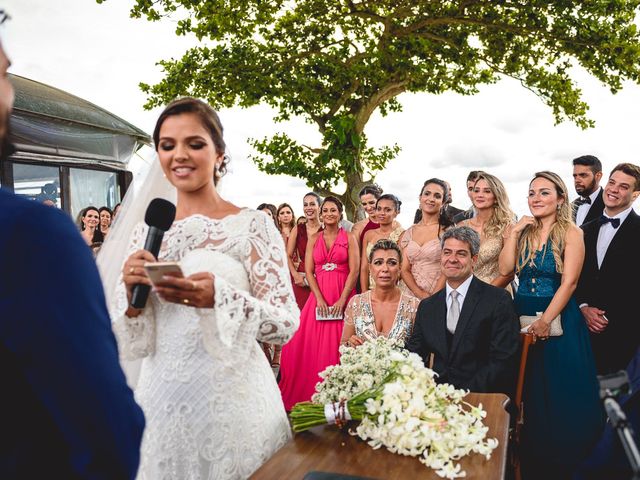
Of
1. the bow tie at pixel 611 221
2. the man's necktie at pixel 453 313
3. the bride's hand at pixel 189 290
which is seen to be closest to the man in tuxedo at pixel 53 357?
the bride's hand at pixel 189 290

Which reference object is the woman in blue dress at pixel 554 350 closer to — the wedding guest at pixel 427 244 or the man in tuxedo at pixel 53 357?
the wedding guest at pixel 427 244

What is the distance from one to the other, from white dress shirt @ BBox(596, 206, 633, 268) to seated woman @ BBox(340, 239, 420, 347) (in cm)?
166

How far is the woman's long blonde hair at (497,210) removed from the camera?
5064 mm

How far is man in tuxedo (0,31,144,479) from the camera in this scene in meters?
0.79

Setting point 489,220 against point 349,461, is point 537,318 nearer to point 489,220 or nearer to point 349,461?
point 489,220

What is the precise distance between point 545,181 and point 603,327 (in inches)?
51.8

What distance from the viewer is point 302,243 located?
301 inches

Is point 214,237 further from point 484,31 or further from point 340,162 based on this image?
point 484,31

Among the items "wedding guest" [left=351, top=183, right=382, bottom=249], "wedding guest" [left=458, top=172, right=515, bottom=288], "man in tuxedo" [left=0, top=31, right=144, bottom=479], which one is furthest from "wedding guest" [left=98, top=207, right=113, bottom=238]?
"man in tuxedo" [left=0, top=31, right=144, bottom=479]

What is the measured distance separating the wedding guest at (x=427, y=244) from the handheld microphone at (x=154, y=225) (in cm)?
387

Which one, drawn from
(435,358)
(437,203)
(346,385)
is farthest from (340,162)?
(346,385)

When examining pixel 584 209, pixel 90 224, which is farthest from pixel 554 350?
pixel 90 224

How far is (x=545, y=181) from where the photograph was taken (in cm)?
436

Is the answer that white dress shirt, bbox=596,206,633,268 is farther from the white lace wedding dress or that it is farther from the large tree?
the large tree
